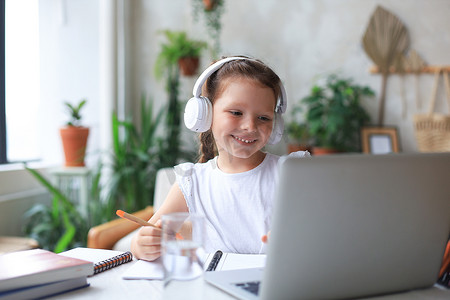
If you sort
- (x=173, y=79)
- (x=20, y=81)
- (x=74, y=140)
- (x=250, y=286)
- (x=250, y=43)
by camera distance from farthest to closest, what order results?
(x=250, y=43) → (x=173, y=79) → (x=20, y=81) → (x=74, y=140) → (x=250, y=286)

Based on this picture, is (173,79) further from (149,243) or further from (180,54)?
(149,243)

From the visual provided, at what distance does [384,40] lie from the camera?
12.0 feet

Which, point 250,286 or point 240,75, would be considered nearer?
point 250,286

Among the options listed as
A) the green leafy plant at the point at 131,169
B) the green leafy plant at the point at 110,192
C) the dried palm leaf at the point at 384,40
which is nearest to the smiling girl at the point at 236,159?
the green leafy plant at the point at 110,192

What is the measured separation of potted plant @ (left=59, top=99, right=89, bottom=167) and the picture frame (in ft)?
6.72

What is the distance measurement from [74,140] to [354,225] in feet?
8.48

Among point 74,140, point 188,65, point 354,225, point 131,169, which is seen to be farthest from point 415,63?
point 354,225

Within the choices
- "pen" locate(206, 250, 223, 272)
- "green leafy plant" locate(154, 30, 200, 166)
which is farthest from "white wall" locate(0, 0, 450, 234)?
"pen" locate(206, 250, 223, 272)

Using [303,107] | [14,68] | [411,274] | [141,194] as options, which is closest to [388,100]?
[303,107]

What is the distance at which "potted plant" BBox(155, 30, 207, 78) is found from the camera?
143 inches

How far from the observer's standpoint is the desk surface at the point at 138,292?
2.86 ft

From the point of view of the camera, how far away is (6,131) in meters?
3.01

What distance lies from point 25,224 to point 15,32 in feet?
4.12

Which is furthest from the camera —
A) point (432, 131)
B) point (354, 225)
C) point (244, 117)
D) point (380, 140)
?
Answer: point (380, 140)
